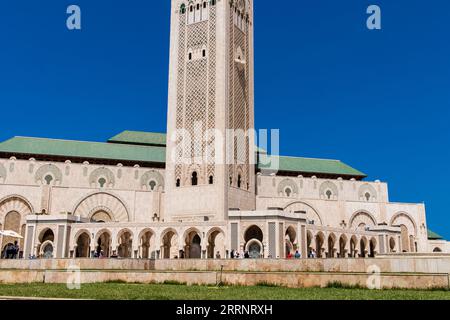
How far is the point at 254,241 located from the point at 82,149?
1776cm

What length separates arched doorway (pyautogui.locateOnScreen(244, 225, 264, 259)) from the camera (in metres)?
29.5

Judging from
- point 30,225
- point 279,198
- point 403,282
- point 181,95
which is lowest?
point 403,282

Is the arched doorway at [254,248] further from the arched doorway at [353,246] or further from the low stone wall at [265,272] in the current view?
the low stone wall at [265,272]

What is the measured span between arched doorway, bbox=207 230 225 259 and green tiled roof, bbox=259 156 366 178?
1201 centimetres

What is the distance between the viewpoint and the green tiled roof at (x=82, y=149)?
3802 cm

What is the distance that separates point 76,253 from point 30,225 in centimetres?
358

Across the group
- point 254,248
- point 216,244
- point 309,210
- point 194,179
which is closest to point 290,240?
point 254,248

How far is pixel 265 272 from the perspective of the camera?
14.6 m

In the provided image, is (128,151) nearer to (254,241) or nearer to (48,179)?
(48,179)

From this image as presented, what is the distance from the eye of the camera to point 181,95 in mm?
35344
